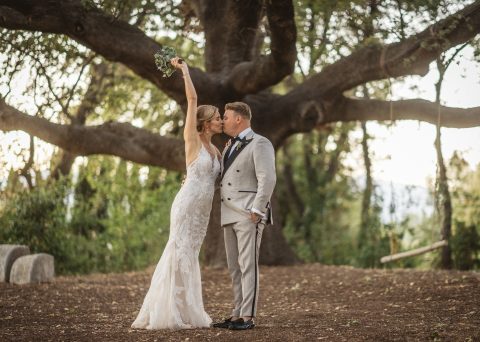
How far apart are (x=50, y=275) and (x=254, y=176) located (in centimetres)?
603

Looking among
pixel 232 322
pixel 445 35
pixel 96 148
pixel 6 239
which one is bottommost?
pixel 232 322

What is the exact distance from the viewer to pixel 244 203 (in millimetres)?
6238

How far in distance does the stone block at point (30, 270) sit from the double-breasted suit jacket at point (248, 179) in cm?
547

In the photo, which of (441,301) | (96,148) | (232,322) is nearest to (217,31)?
(96,148)

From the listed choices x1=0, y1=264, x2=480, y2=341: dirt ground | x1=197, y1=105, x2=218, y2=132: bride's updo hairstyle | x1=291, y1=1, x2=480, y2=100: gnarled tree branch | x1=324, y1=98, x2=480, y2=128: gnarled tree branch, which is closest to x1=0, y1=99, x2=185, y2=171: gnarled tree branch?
x1=0, y1=264, x2=480, y2=341: dirt ground

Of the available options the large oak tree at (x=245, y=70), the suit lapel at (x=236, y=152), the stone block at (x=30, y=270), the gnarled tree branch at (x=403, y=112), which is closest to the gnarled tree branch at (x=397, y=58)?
the large oak tree at (x=245, y=70)

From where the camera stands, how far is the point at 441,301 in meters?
8.24

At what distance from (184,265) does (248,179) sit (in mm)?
1055

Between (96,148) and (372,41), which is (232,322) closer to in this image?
(372,41)

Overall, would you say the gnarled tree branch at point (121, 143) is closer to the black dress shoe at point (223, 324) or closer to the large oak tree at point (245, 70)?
the large oak tree at point (245, 70)

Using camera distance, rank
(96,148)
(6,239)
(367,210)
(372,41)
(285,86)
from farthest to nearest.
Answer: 1. (285,86)
2. (367,210)
3. (6,239)
4. (96,148)
5. (372,41)

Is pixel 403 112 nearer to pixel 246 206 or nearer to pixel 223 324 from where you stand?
pixel 246 206

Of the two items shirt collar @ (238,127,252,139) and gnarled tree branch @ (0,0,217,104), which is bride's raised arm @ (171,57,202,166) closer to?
shirt collar @ (238,127,252,139)

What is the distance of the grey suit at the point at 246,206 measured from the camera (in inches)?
243
